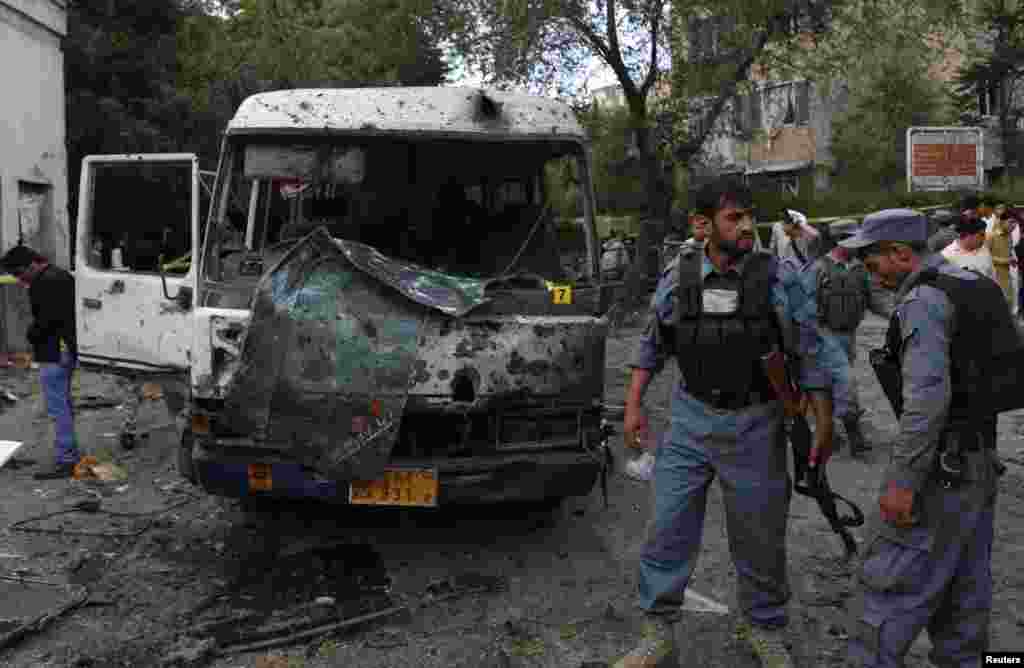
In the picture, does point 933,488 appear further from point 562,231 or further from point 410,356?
point 562,231

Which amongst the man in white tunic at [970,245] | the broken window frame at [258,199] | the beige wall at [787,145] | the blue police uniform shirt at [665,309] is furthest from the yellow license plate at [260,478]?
the beige wall at [787,145]

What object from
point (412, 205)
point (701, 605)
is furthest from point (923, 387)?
point (412, 205)

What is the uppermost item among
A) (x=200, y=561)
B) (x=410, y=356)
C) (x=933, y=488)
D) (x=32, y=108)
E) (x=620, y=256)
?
(x=32, y=108)

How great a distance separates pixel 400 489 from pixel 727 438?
71.2 inches

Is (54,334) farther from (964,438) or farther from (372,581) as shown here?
(964,438)

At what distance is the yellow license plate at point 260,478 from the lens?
488 cm

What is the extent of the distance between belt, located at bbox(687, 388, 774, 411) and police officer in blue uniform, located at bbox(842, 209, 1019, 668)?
59 centimetres

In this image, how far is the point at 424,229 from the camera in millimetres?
6305

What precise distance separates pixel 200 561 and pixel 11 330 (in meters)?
8.84

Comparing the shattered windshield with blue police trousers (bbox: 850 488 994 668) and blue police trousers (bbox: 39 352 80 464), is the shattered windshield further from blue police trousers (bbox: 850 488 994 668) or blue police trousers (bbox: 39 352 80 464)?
blue police trousers (bbox: 850 488 994 668)

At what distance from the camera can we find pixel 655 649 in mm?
3695

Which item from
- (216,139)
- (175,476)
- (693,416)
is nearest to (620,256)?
(693,416)

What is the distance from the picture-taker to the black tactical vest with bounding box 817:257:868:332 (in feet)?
23.5

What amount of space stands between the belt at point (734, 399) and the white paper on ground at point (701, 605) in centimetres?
121
